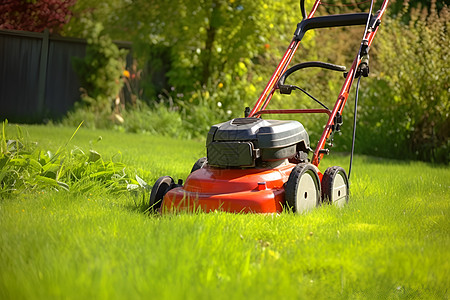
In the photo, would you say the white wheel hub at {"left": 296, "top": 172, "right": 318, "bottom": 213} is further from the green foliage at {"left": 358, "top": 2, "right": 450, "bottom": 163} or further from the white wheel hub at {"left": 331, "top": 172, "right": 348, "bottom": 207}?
the green foliage at {"left": 358, "top": 2, "right": 450, "bottom": 163}

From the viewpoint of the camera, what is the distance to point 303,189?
3.33 meters

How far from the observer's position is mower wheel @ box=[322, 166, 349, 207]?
358cm

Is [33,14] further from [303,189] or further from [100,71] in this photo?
[303,189]

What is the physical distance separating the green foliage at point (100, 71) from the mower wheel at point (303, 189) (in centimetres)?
737

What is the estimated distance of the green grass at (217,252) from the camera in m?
1.87

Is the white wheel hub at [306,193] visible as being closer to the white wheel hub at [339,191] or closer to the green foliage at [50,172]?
the white wheel hub at [339,191]

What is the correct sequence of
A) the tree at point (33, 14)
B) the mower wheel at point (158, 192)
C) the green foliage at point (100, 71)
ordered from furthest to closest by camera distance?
1. the tree at point (33, 14)
2. the green foliage at point (100, 71)
3. the mower wheel at point (158, 192)

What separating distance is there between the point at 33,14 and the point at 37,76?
2268mm

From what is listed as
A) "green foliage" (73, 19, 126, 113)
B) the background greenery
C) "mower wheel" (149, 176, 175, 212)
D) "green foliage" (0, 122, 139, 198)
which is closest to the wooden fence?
"green foliage" (73, 19, 126, 113)

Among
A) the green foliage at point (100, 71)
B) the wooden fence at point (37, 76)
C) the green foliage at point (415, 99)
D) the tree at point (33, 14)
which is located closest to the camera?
the green foliage at point (415, 99)

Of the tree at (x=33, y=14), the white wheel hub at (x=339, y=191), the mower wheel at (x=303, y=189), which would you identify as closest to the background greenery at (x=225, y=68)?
the tree at (x=33, y=14)

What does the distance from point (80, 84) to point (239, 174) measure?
8141 millimetres

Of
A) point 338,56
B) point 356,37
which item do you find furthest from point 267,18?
point 356,37

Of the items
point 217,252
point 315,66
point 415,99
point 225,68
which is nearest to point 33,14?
point 225,68
